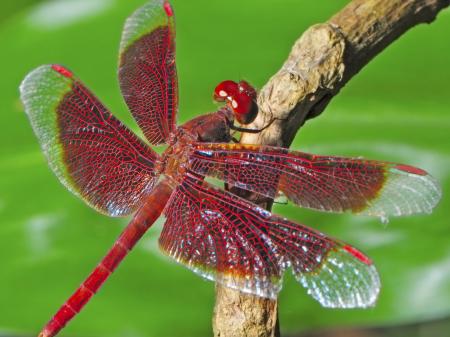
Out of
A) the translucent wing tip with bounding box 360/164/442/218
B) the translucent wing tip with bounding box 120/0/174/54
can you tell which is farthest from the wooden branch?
the translucent wing tip with bounding box 120/0/174/54

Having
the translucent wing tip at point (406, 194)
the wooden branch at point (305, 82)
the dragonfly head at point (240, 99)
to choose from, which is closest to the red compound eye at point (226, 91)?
the dragonfly head at point (240, 99)

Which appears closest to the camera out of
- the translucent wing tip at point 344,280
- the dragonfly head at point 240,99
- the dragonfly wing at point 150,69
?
the translucent wing tip at point 344,280

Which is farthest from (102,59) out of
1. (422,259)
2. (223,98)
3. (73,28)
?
(422,259)

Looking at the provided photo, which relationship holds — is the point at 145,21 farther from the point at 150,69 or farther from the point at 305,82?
the point at 305,82

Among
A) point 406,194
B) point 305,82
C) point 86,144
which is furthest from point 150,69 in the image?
point 406,194

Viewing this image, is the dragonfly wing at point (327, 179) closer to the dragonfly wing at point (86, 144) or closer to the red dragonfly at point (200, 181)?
the red dragonfly at point (200, 181)

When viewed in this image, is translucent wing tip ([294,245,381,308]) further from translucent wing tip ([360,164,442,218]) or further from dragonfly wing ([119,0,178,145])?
dragonfly wing ([119,0,178,145])
